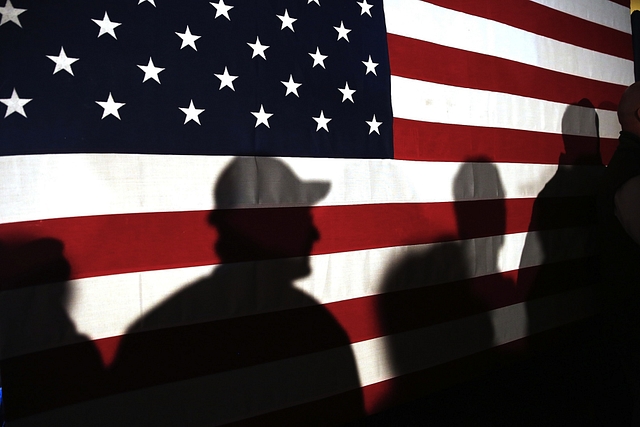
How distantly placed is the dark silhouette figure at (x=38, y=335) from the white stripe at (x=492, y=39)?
4.28 feet

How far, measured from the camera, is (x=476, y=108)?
63.5 inches

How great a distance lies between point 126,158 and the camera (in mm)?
968

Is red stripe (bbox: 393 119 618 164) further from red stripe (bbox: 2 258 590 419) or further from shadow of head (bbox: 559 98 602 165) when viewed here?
red stripe (bbox: 2 258 590 419)

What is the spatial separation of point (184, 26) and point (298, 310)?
34.4 inches

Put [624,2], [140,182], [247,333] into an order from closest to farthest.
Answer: [140,182]
[247,333]
[624,2]

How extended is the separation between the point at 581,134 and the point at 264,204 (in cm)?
179

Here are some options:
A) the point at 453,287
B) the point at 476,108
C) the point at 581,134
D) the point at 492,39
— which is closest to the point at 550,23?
the point at 492,39

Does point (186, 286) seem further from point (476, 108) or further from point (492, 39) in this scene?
point (492, 39)

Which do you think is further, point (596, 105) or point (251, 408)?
point (596, 105)

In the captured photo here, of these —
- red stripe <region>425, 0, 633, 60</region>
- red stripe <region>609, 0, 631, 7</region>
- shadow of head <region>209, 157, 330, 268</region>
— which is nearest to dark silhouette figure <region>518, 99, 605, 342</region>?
red stripe <region>425, 0, 633, 60</region>

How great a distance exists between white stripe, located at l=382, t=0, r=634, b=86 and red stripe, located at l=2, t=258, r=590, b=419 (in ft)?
3.21

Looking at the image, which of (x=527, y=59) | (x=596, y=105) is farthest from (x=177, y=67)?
(x=596, y=105)

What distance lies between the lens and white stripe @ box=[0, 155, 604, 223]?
0.87 meters

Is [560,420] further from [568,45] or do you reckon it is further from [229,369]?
[568,45]
